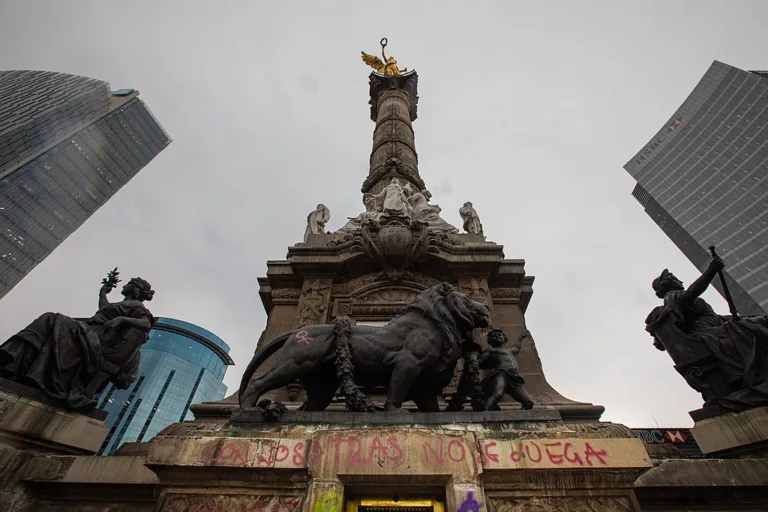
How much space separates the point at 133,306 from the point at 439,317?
516 cm

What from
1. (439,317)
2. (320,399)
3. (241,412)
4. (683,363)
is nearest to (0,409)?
(241,412)

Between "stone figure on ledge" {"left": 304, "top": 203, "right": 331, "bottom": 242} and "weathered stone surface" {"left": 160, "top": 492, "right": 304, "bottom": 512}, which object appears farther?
"stone figure on ledge" {"left": 304, "top": 203, "right": 331, "bottom": 242}

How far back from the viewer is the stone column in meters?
15.5

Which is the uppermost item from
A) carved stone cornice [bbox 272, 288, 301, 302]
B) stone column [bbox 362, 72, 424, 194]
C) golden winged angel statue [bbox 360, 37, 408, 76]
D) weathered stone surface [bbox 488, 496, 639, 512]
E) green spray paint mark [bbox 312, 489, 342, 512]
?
golden winged angel statue [bbox 360, 37, 408, 76]

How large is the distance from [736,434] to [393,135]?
15913 mm

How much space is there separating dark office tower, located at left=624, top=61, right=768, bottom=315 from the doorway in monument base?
5664 cm

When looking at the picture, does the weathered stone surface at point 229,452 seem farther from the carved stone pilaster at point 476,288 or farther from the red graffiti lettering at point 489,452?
the carved stone pilaster at point 476,288

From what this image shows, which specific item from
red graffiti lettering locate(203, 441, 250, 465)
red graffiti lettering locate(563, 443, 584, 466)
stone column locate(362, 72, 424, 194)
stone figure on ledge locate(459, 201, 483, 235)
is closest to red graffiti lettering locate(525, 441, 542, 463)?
red graffiti lettering locate(563, 443, 584, 466)

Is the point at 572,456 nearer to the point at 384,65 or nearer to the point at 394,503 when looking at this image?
the point at 394,503

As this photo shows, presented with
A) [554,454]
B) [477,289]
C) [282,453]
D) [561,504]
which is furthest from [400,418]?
[477,289]

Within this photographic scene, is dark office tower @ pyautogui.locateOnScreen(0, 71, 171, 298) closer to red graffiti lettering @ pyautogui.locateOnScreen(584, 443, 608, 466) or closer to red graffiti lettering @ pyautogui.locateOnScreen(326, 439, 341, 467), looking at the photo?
red graffiti lettering @ pyautogui.locateOnScreen(326, 439, 341, 467)

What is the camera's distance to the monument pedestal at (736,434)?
488 cm

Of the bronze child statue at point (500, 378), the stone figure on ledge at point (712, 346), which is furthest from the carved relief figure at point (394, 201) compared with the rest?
the stone figure on ledge at point (712, 346)

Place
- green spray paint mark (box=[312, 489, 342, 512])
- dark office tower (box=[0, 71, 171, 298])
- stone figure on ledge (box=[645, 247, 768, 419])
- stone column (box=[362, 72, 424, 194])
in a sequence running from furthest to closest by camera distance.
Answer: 1. dark office tower (box=[0, 71, 171, 298])
2. stone column (box=[362, 72, 424, 194])
3. stone figure on ledge (box=[645, 247, 768, 419])
4. green spray paint mark (box=[312, 489, 342, 512])
